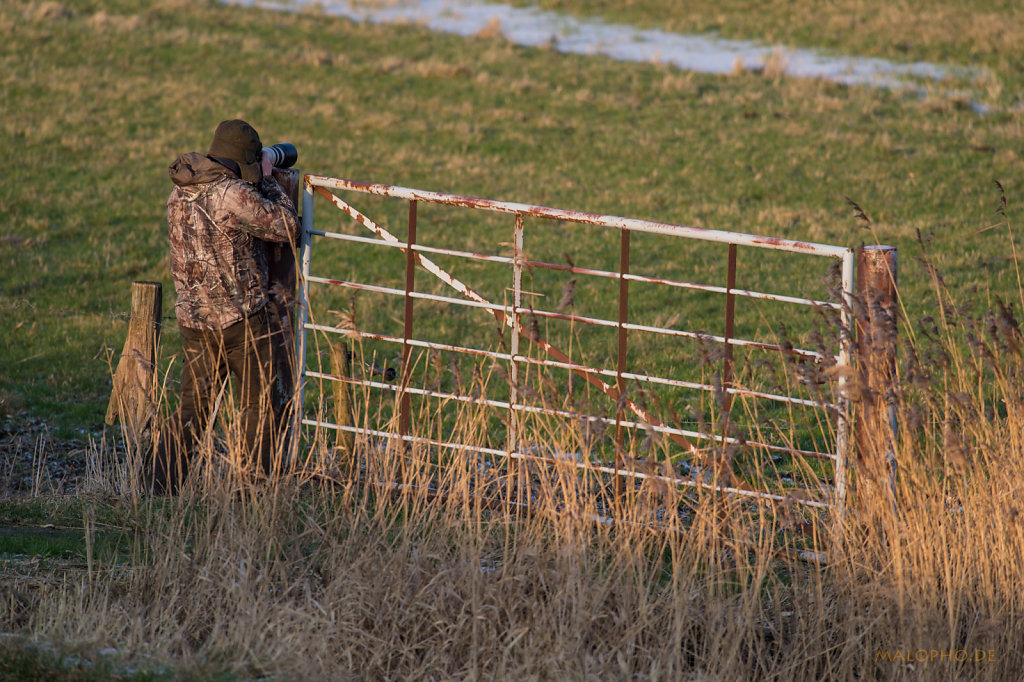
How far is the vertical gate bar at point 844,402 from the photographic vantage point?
413 cm

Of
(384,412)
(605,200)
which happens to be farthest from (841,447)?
(605,200)

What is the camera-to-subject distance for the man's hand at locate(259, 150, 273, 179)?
5.45 m

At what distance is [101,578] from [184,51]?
707 inches

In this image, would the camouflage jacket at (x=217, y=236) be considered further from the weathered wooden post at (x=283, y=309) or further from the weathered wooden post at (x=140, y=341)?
the weathered wooden post at (x=140, y=341)

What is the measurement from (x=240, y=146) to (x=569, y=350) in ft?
6.28

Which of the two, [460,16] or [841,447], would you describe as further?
[460,16]

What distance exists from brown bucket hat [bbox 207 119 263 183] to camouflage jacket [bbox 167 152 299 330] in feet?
0.26

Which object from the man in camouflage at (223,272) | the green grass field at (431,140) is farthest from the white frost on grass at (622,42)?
the man in camouflage at (223,272)

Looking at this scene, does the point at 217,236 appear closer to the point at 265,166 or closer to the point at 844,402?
the point at 265,166

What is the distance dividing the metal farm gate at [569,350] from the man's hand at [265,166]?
24 centimetres

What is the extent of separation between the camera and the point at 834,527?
425cm

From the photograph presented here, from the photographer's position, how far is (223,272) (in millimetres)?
5254

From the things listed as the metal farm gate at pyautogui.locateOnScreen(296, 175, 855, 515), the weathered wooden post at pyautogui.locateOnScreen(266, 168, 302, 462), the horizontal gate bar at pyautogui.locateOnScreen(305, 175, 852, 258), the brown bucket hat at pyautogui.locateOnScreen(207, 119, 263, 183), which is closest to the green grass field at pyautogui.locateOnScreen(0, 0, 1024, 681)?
the metal farm gate at pyautogui.locateOnScreen(296, 175, 855, 515)

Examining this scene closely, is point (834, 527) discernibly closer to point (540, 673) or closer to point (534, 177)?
point (540, 673)
